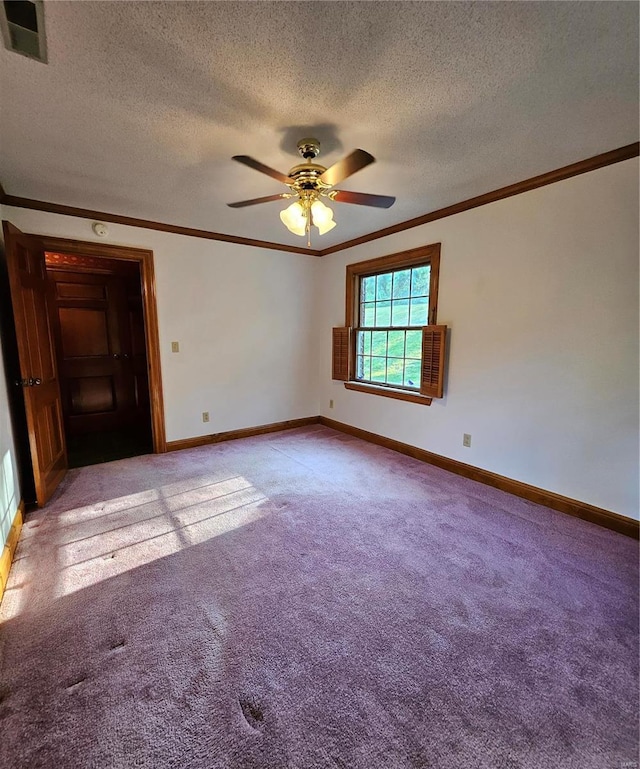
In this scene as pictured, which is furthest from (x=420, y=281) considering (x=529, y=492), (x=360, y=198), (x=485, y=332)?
(x=529, y=492)

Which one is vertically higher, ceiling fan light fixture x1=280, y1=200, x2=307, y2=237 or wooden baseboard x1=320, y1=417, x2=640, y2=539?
ceiling fan light fixture x1=280, y1=200, x2=307, y2=237

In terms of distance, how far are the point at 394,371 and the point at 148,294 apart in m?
2.76

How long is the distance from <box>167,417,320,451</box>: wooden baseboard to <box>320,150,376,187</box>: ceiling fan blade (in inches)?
121

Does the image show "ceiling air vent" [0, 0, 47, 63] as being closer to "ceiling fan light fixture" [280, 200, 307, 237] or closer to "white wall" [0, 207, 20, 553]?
"ceiling fan light fixture" [280, 200, 307, 237]

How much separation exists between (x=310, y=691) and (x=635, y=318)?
2.69 m

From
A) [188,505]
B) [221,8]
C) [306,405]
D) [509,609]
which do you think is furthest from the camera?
[306,405]

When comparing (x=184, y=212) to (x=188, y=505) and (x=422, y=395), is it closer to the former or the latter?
(x=188, y=505)

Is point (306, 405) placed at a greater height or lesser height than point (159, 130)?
lesser

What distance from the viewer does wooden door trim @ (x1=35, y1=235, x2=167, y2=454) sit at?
313 centimetres

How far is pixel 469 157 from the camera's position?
7.20 feet

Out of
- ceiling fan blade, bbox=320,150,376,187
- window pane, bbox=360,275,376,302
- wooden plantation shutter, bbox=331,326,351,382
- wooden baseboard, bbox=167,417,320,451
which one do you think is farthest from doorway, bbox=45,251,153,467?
ceiling fan blade, bbox=320,150,376,187

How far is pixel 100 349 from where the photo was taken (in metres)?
4.57

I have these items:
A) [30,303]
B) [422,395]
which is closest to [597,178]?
[422,395]

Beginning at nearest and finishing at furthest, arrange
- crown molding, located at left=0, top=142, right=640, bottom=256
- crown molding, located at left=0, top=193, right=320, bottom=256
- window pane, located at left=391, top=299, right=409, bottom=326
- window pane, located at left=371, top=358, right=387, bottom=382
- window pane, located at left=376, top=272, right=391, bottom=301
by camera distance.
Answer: crown molding, located at left=0, top=142, right=640, bottom=256, crown molding, located at left=0, top=193, right=320, bottom=256, window pane, located at left=391, top=299, right=409, bottom=326, window pane, located at left=376, top=272, right=391, bottom=301, window pane, located at left=371, top=358, right=387, bottom=382
